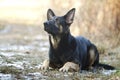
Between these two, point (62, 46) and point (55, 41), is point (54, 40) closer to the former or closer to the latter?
point (55, 41)

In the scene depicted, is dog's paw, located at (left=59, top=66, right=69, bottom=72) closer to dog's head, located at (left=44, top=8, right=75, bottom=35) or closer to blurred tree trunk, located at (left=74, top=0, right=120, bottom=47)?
dog's head, located at (left=44, top=8, right=75, bottom=35)

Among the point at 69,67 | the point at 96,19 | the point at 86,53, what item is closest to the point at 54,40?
the point at 69,67

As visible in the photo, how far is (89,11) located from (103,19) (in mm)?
1210

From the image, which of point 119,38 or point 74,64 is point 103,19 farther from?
point 74,64

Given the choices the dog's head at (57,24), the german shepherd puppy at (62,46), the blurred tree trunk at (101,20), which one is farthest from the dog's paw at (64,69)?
the blurred tree trunk at (101,20)

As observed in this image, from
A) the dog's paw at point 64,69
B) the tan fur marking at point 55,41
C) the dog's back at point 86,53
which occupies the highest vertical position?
the tan fur marking at point 55,41

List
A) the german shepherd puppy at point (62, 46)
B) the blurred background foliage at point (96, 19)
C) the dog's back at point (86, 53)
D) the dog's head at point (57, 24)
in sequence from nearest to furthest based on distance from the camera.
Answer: the dog's head at point (57, 24) → the german shepherd puppy at point (62, 46) → the dog's back at point (86, 53) → the blurred background foliage at point (96, 19)

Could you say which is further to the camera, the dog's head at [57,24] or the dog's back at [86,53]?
the dog's back at [86,53]

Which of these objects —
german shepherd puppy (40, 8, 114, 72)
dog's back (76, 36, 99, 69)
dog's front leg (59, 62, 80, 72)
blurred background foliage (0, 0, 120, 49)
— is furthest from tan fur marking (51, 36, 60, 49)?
blurred background foliage (0, 0, 120, 49)

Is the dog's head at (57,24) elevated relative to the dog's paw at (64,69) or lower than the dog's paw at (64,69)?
elevated

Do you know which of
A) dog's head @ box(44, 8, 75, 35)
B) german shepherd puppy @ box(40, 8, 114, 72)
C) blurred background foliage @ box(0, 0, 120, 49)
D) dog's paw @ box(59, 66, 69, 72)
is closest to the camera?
dog's head @ box(44, 8, 75, 35)

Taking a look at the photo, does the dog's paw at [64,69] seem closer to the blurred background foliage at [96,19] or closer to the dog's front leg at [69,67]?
the dog's front leg at [69,67]

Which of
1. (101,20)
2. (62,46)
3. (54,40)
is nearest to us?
(54,40)

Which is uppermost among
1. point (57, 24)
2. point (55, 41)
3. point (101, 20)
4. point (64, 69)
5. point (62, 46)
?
point (101, 20)
